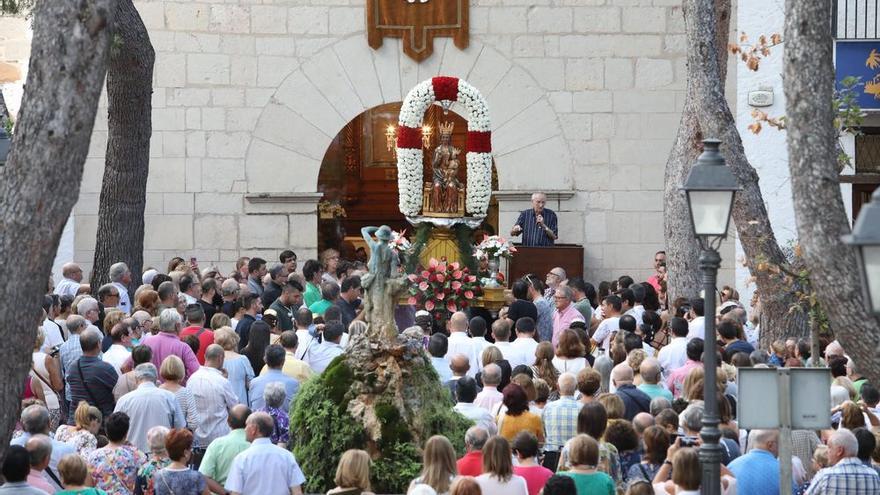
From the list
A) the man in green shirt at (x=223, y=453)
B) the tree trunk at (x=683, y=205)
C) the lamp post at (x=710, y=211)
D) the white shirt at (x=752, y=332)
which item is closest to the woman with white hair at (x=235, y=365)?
the man in green shirt at (x=223, y=453)

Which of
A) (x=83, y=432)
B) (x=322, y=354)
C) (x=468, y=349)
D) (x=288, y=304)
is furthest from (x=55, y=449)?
(x=288, y=304)

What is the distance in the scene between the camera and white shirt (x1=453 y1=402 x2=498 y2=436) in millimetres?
10852

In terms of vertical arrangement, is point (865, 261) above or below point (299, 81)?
below

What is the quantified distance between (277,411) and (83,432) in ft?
5.71

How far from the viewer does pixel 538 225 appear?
20.9 meters

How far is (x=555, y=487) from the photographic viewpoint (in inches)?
354

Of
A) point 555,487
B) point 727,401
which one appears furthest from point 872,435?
point 555,487

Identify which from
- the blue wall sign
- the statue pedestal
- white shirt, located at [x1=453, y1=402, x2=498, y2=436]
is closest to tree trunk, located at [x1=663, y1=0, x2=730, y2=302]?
the statue pedestal

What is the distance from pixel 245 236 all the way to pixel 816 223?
42.8 feet

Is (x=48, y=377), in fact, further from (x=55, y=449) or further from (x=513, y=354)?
(x=513, y=354)

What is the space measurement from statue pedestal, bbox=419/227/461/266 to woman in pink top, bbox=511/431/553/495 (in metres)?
9.16

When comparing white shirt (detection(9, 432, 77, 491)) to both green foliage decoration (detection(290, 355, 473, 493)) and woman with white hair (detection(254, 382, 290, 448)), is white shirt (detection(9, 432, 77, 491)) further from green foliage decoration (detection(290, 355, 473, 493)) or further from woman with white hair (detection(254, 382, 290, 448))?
green foliage decoration (detection(290, 355, 473, 493))

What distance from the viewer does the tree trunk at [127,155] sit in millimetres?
18359

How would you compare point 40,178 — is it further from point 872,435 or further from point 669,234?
point 669,234
